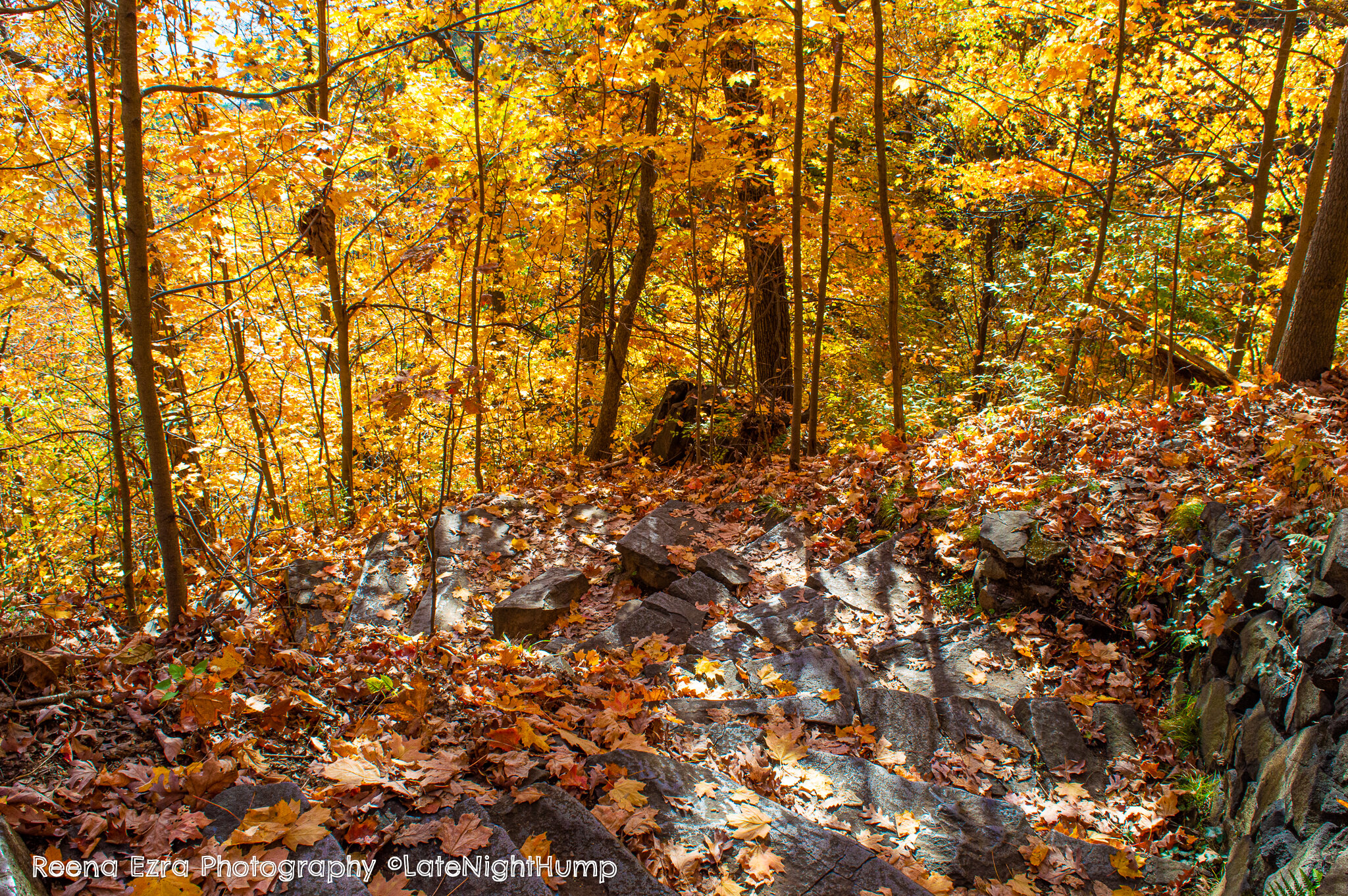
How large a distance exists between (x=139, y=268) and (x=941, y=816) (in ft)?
16.3

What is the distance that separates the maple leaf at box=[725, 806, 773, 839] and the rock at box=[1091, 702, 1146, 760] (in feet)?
7.18

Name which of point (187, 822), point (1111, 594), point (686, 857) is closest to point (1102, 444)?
point (1111, 594)

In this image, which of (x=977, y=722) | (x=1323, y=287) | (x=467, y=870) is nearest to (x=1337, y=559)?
(x=977, y=722)

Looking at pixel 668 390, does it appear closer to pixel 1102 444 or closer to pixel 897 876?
pixel 1102 444

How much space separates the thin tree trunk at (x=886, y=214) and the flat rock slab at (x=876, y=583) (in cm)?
241

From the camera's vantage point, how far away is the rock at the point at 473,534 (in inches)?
276

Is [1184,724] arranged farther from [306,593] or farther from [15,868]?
[306,593]

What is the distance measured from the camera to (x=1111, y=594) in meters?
4.68

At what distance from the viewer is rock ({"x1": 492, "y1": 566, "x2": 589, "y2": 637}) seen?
→ 217 inches

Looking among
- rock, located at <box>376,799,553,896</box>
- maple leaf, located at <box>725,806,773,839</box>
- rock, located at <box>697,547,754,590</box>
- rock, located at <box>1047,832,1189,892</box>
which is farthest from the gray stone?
rock, located at <box>697,547,754,590</box>

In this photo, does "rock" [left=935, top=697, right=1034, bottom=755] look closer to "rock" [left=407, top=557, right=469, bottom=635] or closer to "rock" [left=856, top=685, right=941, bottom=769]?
"rock" [left=856, top=685, right=941, bottom=769]

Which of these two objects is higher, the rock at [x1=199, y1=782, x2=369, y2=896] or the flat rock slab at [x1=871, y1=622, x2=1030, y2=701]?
the rock at [x1=199, y1=782, x2=369, y2=896]

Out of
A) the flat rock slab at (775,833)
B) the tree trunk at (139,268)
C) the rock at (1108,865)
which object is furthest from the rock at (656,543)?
the rock at (1108,865)

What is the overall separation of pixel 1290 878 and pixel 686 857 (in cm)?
211
